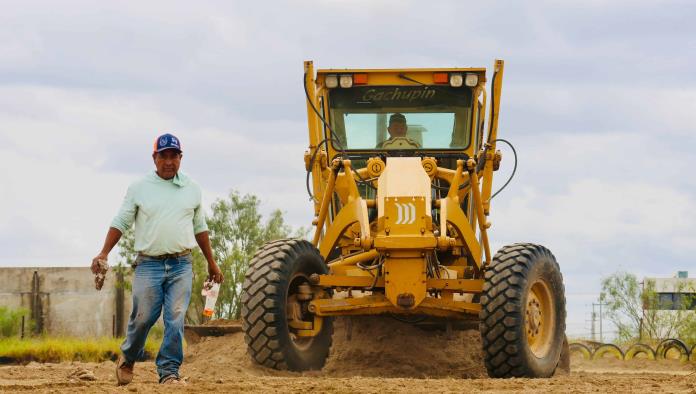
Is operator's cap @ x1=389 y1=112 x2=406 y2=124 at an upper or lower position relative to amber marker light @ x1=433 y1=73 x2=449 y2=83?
lower

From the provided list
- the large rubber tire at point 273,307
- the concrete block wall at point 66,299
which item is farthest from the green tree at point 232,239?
the large rubber tire at point 273,307

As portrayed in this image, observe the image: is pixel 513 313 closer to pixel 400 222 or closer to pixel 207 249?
pixel 400 222

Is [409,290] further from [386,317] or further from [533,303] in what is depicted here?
[386,317]

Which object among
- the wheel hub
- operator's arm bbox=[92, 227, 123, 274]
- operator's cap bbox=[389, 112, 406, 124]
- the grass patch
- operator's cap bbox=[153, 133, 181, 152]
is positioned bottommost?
the grass patch

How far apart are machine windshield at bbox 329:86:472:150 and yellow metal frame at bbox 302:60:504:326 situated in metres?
0.12

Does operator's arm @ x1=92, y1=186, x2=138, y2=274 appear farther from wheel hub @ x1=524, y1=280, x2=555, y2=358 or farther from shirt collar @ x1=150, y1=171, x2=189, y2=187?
wheel hub @ x1=524, y1=280, x2=555, y2=358

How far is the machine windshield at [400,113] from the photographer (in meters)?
13.5

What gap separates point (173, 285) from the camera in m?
9.30

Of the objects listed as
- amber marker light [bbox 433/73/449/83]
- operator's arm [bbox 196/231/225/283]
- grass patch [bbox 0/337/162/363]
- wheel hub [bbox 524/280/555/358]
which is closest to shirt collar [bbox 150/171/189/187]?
operator's arm [bbox 196/231/225/283]

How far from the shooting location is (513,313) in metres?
10.8

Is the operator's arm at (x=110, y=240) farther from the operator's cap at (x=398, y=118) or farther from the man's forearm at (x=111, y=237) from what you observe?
the operator's cap at (x=398, y=118)

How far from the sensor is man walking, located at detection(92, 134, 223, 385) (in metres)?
9.22

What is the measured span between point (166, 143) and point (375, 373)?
14.8ft

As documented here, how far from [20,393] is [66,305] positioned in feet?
71.1
